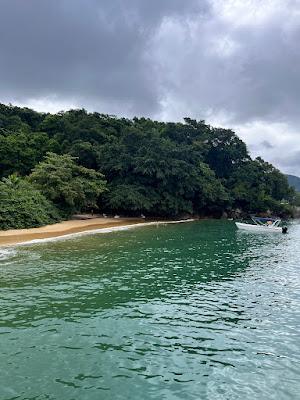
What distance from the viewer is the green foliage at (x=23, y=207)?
130 feet

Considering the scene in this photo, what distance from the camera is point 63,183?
48.1 meters

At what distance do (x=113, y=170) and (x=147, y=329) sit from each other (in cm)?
5103

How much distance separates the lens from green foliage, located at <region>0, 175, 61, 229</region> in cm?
3950

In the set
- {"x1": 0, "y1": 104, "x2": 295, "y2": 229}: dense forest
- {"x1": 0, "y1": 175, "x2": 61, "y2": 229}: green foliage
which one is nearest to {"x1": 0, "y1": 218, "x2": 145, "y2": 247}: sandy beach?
{"x1": 0, "y1": 175, "x2": 61, "y2": 229}: green foliage

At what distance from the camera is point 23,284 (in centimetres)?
1897

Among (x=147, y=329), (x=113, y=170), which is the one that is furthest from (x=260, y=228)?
(x=147, y=329)

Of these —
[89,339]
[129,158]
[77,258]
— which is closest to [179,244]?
[77,258]

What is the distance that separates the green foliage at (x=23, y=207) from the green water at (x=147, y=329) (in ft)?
46.4

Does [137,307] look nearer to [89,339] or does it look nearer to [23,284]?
[89,339]

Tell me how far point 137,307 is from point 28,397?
7.36m

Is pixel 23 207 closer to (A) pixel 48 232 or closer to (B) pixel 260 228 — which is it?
(A) pixel 48 232

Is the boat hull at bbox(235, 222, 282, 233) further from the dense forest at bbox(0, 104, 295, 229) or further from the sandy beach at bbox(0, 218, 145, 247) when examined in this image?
the sandy beach at bbox(0, 218, 145, 247)

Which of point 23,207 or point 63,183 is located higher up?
point 63,183

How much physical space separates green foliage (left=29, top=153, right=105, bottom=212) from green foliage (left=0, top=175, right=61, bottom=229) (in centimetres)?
150
